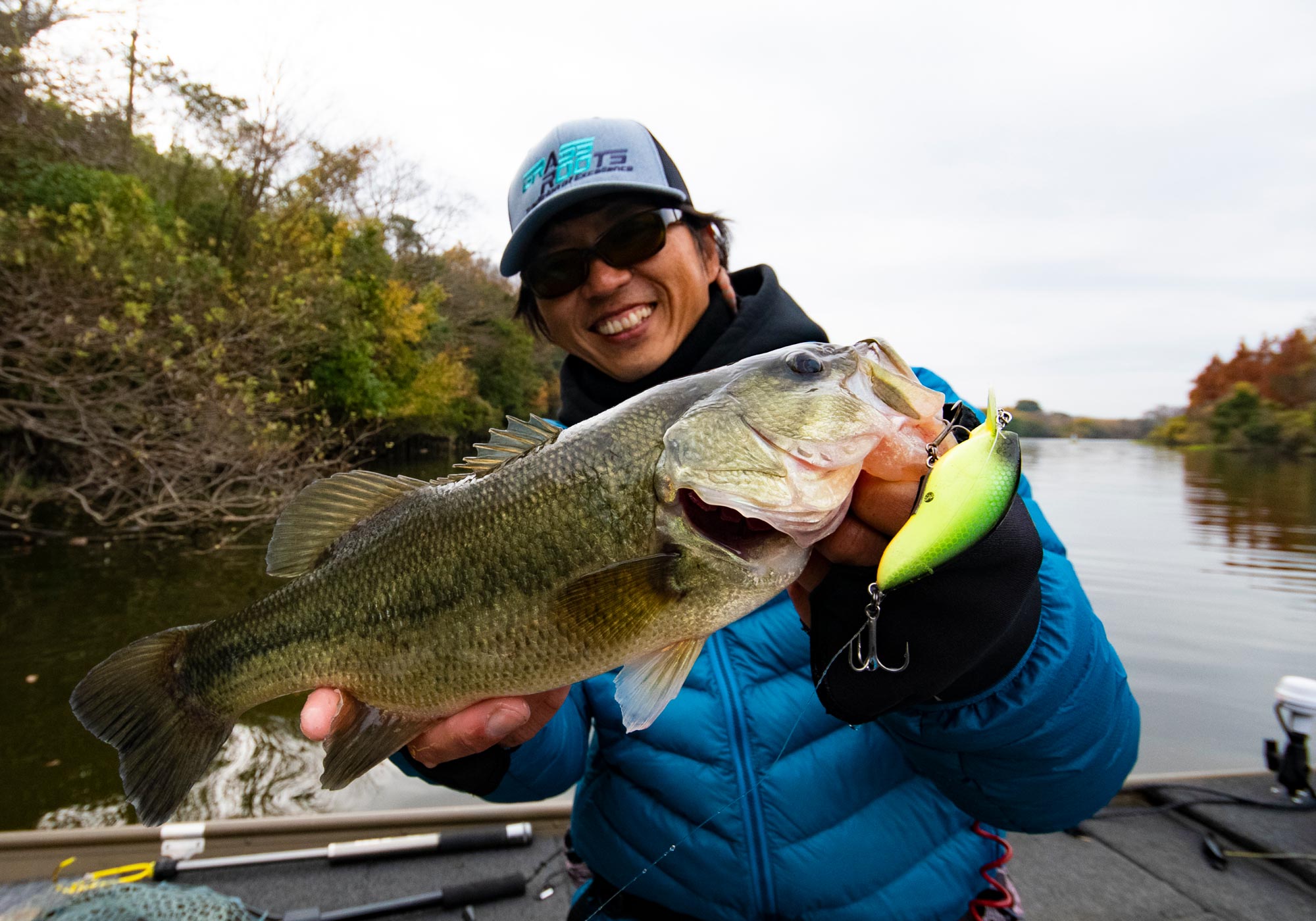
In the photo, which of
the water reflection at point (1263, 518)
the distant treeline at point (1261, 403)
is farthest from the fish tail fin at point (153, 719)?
the distant treeline at point (1261, 403)

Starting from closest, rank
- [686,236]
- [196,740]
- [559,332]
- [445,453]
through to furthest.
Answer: [196,740] → [686,236] → [559,332] → [445,453]

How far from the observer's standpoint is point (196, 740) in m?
1.65

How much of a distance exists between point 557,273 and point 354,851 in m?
2.41

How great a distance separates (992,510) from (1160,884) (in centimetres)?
278

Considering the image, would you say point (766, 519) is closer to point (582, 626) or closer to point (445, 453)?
point (582, 626)

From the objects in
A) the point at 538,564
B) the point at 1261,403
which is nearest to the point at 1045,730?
the point at 538,564

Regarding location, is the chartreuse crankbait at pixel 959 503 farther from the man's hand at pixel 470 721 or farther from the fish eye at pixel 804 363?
the man's hand at pixel 470 721

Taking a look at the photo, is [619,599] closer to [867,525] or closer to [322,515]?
[867,525]

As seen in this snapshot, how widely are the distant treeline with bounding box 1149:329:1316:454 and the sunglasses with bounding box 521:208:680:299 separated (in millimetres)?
50856

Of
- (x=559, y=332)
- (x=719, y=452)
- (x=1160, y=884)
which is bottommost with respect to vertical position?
(x=1160, y=884)

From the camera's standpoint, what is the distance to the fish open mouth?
1.34 m

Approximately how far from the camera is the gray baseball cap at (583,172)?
7.43ft

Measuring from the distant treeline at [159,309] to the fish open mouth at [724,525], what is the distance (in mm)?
10037

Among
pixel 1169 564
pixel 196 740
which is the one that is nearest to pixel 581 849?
pixel 196 740
